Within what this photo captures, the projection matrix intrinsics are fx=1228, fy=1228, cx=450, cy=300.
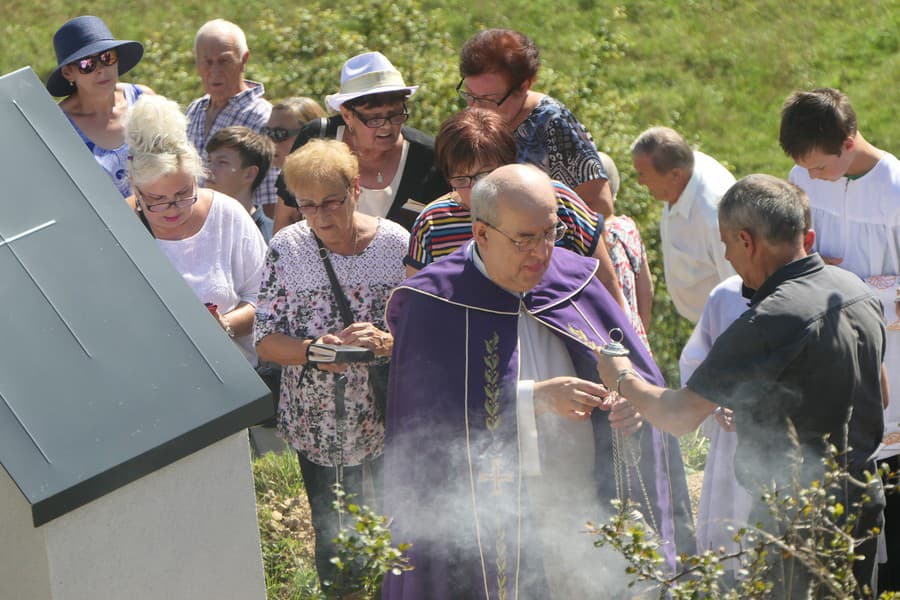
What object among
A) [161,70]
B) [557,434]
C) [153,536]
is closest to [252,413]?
[153,536]

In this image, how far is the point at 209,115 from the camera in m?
7.15

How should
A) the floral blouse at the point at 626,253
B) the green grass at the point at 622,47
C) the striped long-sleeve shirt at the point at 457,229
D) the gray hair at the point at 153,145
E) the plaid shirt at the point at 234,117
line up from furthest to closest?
1. the green grass at the point at 622,47
2. the plaid shirt at the point at 234,117
3. the floral blouse at the point at 626,253
4. the gray hair at the point at 153,145
5. the striped long-sleeve shirt at the point at 457,229

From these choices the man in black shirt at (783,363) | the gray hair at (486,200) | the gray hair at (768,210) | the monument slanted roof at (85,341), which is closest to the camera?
the monument slanted roof at (85,341)

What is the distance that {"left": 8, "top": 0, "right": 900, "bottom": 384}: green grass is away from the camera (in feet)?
34.0

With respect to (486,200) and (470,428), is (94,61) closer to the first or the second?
(486,200)

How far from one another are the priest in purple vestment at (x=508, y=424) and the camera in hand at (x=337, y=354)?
14.3 inches

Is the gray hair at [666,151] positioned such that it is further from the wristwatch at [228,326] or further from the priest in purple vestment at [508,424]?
the wristwatch at [228,326]

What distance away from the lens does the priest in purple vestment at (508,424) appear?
405cm

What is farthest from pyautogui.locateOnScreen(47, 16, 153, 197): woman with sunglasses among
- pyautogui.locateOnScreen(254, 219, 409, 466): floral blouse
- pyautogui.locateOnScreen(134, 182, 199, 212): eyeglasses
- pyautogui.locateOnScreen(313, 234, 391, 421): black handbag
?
pyautogui.locateOnScreen(313, 234, 391, 421): black handbag

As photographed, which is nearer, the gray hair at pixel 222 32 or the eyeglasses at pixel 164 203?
the eyeglasses at pixel 164 203

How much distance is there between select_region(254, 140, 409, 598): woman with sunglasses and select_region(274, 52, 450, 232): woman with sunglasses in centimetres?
50

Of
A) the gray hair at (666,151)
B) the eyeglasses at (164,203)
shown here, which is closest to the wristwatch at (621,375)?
the eyeglasses at (164,203)

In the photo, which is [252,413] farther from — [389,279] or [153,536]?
[389,279]

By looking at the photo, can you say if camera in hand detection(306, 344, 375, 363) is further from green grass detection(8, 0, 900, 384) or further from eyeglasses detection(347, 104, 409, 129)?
green grass detection(8, 0, 900, 384)
